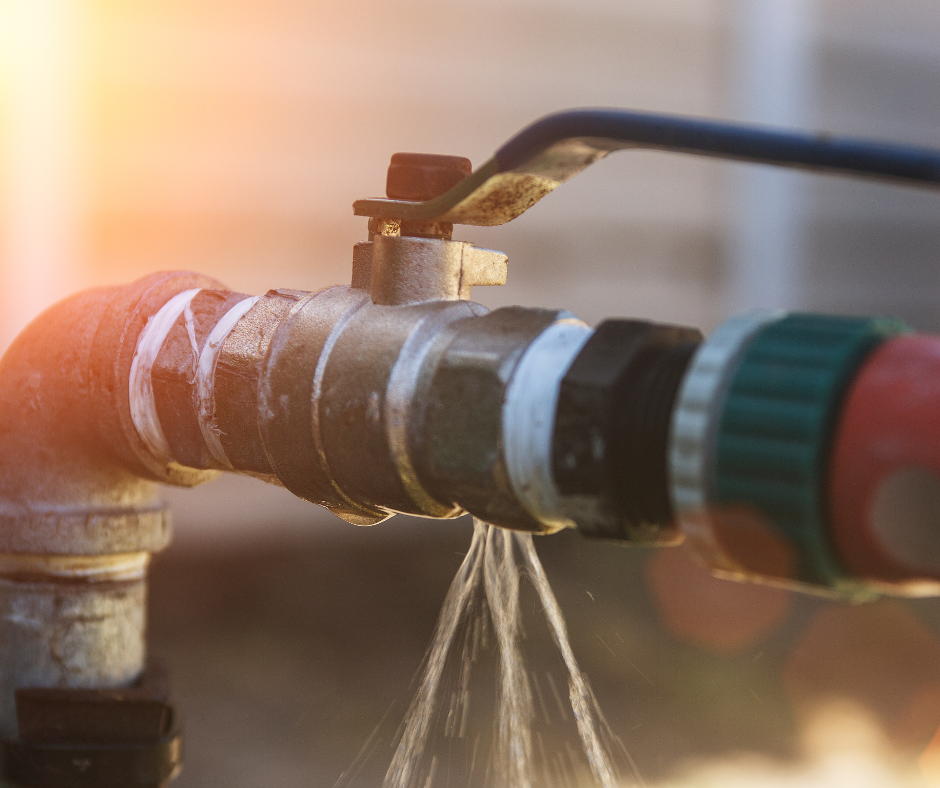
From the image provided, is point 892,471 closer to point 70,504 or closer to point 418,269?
point 418,269

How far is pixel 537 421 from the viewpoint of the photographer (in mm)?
547

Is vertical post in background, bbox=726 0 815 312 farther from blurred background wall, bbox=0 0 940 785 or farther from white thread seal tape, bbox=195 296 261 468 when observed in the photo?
white thread seal tape, bbox=195 296 261 468

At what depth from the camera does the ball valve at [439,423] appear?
426mm

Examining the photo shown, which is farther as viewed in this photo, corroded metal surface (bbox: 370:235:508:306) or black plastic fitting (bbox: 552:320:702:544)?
corroded metal surface (bbox: 370:235:508:306)

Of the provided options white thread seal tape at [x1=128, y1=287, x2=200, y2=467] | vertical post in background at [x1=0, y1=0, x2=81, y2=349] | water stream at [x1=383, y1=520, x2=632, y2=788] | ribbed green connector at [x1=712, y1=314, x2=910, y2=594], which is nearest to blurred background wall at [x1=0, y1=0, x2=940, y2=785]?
vertical post in background at [x1=0, y1=0, x2=81, y2=349]

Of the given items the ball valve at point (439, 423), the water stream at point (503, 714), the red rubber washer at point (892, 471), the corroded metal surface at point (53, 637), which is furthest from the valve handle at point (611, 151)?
the water stream at point (503, 714)

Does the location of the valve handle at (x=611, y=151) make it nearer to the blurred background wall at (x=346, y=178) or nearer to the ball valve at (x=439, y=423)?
the ball valve at (x=439, y=423)

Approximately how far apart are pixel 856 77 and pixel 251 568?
9.68 ft

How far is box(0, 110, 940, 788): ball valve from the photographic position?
1.40 ft

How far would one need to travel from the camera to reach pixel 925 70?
12.8ft

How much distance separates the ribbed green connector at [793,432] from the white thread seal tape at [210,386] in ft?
1.37

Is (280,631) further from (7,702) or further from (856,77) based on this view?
(856,77)

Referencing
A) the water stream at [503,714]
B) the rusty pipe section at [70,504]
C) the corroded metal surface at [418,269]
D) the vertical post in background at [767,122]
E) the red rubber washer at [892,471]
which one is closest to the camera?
the red rubber washer at [892,471]

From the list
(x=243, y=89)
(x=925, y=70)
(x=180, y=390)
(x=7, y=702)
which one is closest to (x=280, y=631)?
(x=243, y=89)
